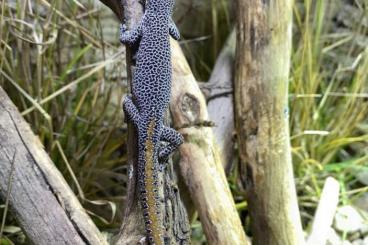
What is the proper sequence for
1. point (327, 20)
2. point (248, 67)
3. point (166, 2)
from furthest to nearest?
point (327, 20), point (248, 67), point (166, 2)

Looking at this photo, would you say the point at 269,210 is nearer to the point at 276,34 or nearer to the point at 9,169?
the point at 276,34

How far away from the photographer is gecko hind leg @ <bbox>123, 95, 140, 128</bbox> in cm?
204

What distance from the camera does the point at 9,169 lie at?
200cm

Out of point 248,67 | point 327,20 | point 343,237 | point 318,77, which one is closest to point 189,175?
point 248,67

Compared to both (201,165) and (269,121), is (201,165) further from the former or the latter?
(269,121)

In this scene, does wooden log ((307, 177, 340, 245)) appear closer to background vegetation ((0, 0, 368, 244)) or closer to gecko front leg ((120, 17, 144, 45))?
background vegetation ((0, 0, 368, 244))

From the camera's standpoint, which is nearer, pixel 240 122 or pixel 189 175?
pixel 189 175

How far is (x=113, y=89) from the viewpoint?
11.0ft

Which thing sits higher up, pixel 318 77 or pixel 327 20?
pixel 327 20

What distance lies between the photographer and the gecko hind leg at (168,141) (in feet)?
A: 6.75

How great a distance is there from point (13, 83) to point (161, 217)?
107 centimetres

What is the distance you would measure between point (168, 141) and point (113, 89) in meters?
1.32

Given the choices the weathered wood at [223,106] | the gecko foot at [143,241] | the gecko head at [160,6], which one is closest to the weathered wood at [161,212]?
the gecko foot at [143,241]

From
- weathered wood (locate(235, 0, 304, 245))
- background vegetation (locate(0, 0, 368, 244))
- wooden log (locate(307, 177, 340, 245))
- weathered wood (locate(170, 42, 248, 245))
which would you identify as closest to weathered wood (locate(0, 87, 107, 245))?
background vegetation (locate(0, 0, 368, 244))
